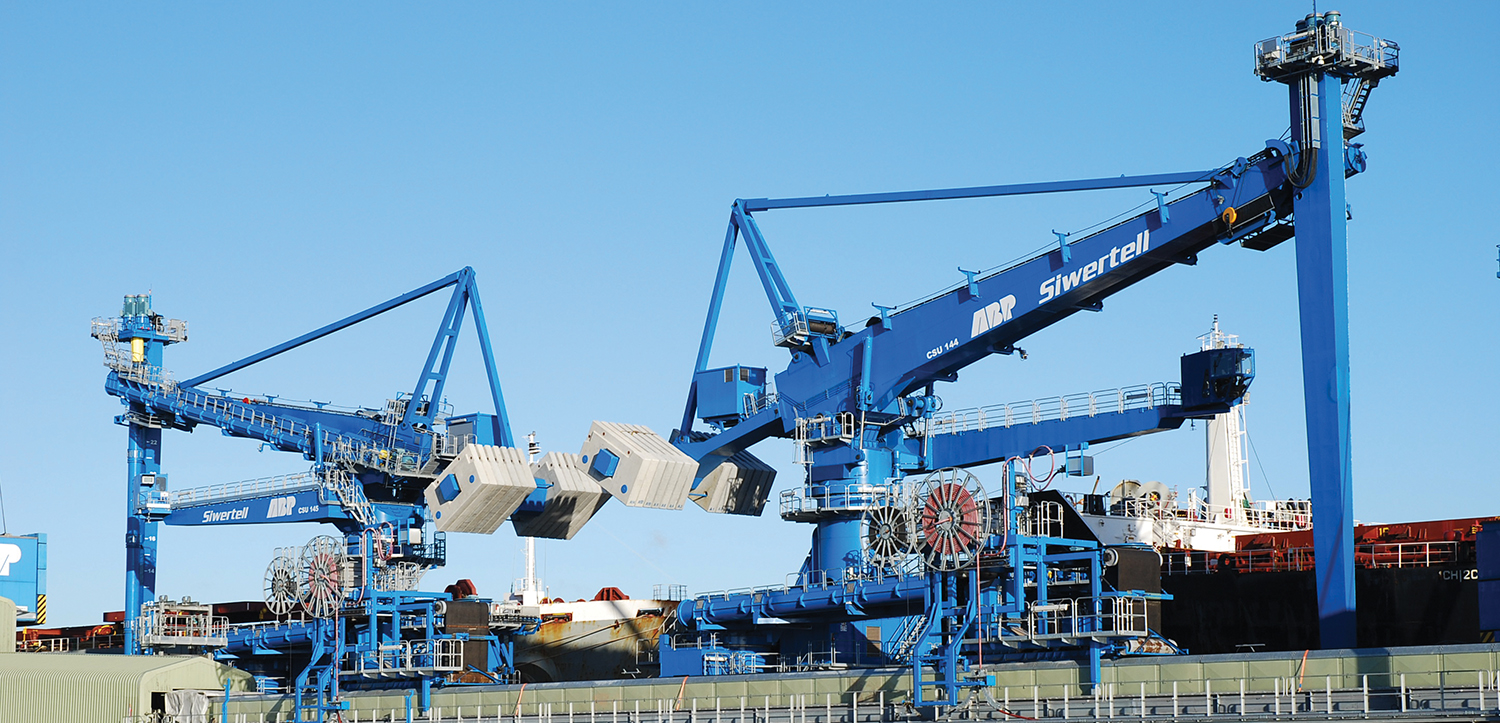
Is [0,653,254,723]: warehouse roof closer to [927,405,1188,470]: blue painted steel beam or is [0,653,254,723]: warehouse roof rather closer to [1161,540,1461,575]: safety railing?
[927,405,1188,470]: blue painted steel beam

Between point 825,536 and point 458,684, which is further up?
point 825,536

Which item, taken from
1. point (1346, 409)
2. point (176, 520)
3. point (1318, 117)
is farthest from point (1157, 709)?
point (176, 520)

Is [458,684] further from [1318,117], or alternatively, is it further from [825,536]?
[1318,117]

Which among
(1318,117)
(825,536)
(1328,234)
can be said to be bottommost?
(825,536)

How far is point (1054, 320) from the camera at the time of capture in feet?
156

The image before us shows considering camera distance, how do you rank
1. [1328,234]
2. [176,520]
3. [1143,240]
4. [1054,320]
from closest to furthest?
[1328,234] < [1143,240] < [1054,320] < [176,520]

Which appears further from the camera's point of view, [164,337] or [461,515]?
[164,337]

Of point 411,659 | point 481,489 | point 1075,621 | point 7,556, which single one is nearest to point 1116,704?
point 1075,621

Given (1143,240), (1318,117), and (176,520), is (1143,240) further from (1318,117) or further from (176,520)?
(176,520)

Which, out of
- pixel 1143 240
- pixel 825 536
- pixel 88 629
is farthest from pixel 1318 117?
pixel 88 629

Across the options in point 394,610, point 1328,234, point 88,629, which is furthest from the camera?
point 88,629

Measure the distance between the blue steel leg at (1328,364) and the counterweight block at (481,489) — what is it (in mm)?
24094

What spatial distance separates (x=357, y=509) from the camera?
61188 millimetres

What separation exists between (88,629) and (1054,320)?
5068 cm
